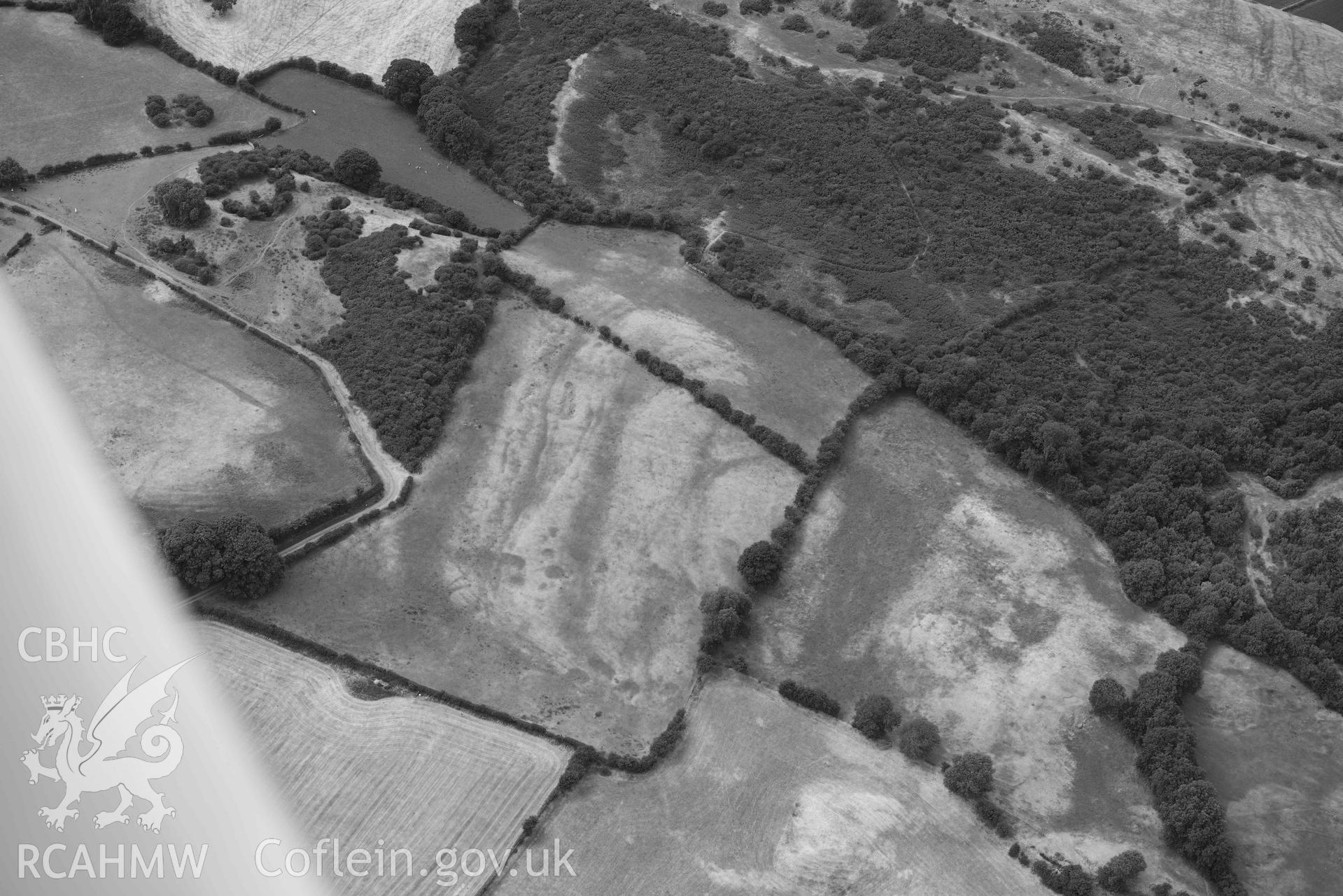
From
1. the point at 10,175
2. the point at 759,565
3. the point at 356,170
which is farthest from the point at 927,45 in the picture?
the point at 10,175

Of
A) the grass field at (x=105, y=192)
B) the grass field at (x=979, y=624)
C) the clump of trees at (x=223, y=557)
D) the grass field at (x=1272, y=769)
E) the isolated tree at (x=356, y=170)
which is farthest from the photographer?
the isolated tree at (x=356, y=170)

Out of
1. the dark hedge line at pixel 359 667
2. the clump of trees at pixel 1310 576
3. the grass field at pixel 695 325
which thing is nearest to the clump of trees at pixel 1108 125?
the grass field at pixel 695 325

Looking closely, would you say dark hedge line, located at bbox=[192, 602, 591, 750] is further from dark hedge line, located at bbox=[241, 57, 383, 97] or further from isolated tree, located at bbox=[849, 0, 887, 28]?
isolated tree, located at bbox=[849, 0, 887, 28]

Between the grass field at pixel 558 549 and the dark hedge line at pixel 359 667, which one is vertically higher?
the grass field at pixel 558 549

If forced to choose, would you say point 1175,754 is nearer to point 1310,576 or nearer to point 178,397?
point 1310,576

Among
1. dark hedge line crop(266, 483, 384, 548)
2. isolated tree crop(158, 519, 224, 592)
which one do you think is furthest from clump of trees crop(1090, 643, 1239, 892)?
isolated tree crop(158, 519, 224, 592)

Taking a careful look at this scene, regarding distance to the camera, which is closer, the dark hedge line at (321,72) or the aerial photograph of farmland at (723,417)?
the aerial photograph of farmland at (723,417)

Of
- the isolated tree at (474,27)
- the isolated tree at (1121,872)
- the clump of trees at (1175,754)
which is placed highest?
the isolated tree at (474,27)

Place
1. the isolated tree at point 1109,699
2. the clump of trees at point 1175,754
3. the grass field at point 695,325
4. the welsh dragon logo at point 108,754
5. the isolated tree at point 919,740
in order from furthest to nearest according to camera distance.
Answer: the grass field at point 695,325 → the isolated tree at point 1109,699 → the isolated tree at point 919,740 → the clump of trees at point 1175,754 → the welsh dragon logo at point 108,754

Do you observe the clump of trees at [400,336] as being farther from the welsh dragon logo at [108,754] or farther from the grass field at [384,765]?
the welsh dragon logo at [108,754]
